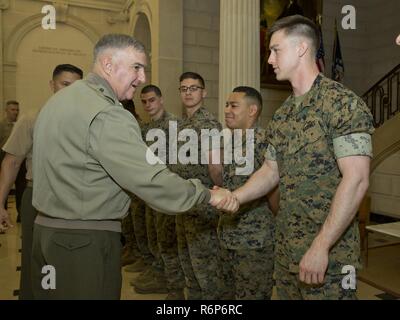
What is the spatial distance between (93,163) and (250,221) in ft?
3.95

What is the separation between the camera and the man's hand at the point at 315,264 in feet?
4.98

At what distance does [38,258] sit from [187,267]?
1377 millimetres

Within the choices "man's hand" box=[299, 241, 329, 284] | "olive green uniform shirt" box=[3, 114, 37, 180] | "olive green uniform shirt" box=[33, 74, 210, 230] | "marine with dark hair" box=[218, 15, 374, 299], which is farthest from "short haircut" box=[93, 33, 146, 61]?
"olive green uniform shirt" box=[3, 114, 37, 180]

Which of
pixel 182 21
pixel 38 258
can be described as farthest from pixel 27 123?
pixel 182 21

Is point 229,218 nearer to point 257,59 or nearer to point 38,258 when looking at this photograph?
point 38,258

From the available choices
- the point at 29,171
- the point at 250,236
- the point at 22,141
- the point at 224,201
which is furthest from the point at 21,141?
the point at 250,236

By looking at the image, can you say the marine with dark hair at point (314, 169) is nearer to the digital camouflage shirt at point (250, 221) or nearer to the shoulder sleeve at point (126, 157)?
the digital camouflage shirt at point (250, 221)

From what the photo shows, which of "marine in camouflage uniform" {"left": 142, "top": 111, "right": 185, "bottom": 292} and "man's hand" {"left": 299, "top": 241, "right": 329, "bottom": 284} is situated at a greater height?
"man's hand" {"left": 299, "top": 241, "right": 329, "bottom": 284}

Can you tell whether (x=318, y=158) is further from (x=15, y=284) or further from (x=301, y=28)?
(x=15, y=284)

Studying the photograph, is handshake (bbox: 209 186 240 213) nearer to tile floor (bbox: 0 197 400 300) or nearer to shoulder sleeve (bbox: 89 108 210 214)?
shoulder sleeve (bbox: 89 108 210 214)

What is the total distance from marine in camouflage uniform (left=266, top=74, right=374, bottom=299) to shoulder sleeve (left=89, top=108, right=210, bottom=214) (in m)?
0.59

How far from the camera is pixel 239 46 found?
4.79 meters

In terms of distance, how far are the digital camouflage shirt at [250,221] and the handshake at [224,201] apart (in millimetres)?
409

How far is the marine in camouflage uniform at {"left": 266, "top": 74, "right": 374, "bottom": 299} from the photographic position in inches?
60.2
